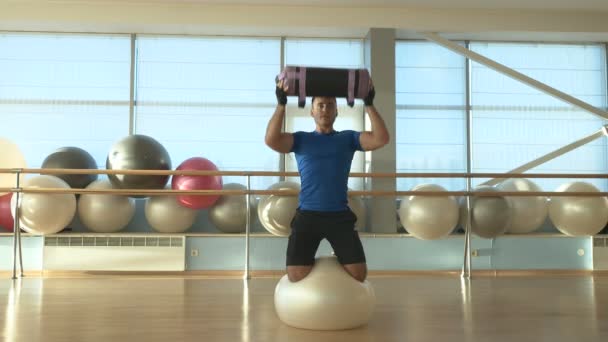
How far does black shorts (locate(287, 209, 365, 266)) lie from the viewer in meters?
2.25

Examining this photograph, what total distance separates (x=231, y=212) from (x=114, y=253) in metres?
1.09

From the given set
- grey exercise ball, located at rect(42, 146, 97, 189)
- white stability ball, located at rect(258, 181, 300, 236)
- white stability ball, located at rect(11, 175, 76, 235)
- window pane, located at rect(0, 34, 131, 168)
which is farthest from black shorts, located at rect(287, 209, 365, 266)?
window pane, located at rect(0, 34, 131, 168)

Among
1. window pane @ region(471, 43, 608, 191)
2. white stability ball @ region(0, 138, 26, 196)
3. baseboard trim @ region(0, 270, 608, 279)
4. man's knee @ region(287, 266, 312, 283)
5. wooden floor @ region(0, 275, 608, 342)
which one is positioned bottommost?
baseboard trim @ region(0, 270, 608, 279)

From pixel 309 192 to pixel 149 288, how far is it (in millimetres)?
1724

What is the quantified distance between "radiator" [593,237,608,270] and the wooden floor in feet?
2.83

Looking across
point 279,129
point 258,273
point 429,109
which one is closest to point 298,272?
point 279,129

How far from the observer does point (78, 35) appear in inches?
213

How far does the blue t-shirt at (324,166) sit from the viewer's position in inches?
90.2

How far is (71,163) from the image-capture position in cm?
455

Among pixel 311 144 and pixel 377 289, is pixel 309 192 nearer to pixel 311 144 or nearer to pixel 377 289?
pixel 311 144

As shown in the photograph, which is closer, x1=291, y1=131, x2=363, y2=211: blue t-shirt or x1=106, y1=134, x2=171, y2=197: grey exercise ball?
x1=291, y1=131, x2=363, y2=211: blue t-shirt

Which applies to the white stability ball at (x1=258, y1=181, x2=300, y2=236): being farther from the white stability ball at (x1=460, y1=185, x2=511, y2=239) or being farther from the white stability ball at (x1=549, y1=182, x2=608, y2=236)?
the white stability ball at (x1=549, y1=182, x2=608, y2=236)

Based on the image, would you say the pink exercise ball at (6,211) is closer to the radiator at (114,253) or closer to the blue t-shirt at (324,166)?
the radiator at (114,253)

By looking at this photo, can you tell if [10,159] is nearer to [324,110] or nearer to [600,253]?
[324,110]
